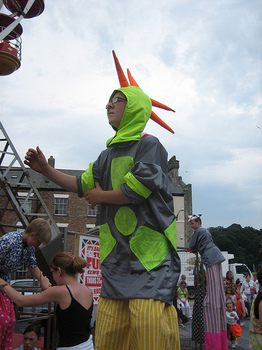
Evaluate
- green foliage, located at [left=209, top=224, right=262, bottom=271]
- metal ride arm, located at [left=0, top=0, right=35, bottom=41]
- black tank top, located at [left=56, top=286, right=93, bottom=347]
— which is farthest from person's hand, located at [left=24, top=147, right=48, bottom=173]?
green foliage, located at [left=209, top=224, right=262, bottom=271]

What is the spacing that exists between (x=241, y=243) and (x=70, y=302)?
67.5 m

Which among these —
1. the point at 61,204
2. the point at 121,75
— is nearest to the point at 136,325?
the point at 121,75

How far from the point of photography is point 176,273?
5.71ft

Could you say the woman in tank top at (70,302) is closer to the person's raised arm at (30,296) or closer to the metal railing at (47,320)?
the person's raised arm at (30,296)

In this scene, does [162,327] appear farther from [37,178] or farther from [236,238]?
[236,238]

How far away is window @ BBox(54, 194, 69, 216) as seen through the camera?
27.8 metres

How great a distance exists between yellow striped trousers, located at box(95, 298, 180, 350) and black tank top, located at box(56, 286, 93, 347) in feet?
2.83

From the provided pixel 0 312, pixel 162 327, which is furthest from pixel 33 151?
pixel 0 312

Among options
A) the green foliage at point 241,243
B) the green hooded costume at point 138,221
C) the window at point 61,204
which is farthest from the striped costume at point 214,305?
the green foliage at point 241,243

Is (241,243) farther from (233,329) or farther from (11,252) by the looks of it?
(11,252)

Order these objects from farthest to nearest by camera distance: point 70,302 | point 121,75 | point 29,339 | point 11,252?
point 29,339 < point 11,252 < point 70,302 < point 121,75

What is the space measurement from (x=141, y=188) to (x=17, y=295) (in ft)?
4.11

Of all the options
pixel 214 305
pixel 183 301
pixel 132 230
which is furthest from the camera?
pixel 183 301

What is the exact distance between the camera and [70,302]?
2564 millimetres
